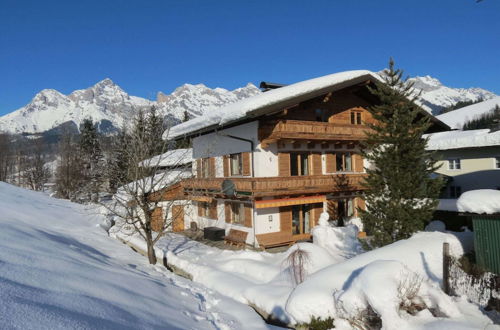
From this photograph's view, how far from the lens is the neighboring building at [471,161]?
93.9 ft

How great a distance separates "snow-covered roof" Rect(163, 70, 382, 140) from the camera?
1769cm

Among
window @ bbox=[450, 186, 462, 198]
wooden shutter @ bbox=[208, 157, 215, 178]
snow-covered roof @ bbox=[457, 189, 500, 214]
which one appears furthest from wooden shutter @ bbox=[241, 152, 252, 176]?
window @ bbox=[450, 186, 462, 198]

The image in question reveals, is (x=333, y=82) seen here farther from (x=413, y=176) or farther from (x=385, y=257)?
(x=385, y=257)

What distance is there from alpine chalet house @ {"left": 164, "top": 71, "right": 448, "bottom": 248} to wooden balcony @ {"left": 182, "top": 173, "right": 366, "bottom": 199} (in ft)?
0.17

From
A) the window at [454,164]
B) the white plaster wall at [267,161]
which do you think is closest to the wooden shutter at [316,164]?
the white plaster wall at [267,161]

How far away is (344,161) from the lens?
22.9 m

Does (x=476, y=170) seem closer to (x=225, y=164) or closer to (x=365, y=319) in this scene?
(x=225, y=164)

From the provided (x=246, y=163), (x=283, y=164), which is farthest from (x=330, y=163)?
(x=246, y=163)

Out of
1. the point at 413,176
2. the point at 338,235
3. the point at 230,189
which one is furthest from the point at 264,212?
the point at 413,176

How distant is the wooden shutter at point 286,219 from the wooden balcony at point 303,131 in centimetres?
415

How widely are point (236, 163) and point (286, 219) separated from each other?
4.89 metres

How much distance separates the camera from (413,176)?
45.1ft

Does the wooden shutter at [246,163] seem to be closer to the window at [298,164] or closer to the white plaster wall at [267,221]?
the white plaster wall at [267,221]

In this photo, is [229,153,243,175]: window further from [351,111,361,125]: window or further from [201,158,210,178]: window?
[351,111,361,125]: window
